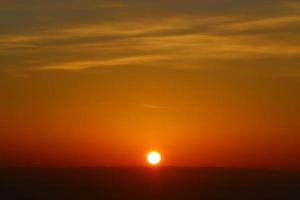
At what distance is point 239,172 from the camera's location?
71.7 meters

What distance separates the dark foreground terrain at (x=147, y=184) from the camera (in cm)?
5003

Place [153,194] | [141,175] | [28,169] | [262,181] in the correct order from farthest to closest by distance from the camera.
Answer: [28,169] < [141,175] < [262,181] < [153,194]

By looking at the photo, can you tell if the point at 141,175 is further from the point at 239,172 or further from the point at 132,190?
the point at 132,190

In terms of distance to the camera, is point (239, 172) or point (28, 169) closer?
point (239, 172)

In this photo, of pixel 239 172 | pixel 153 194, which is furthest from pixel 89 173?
pixel 153 194

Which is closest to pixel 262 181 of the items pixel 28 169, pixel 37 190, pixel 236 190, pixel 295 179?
pixel 295 179

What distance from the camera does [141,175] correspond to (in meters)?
67.6

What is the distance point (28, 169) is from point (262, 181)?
2396cm

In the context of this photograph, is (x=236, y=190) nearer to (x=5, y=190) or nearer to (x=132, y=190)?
(x=132, y=190)

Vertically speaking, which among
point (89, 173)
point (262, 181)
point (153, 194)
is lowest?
point (153, 194)

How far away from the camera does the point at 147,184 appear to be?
188 feet

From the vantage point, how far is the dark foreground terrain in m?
50.0

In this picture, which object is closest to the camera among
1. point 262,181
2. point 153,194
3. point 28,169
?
point 153,194

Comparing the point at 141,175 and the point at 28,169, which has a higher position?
the point at 28,169
